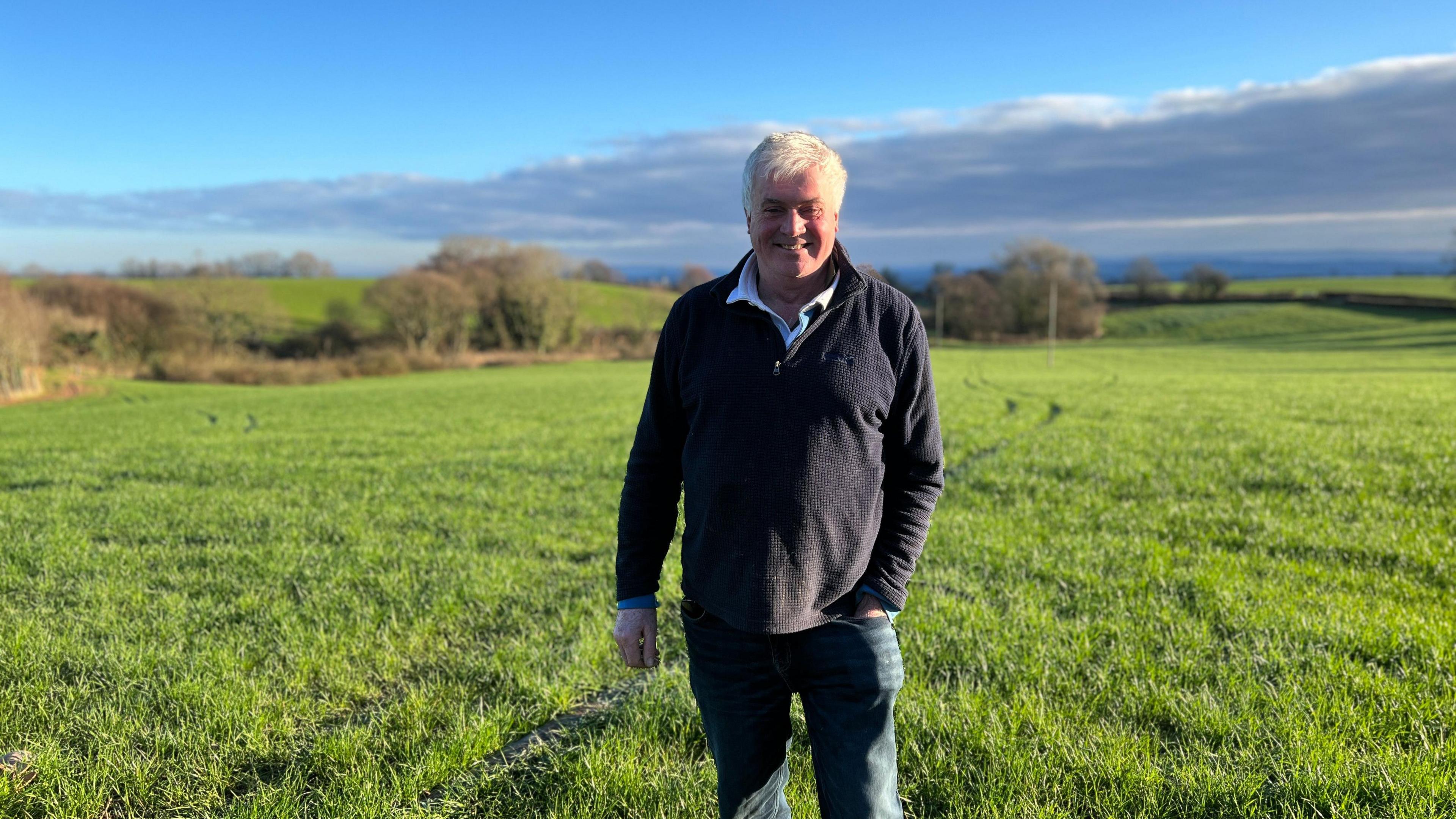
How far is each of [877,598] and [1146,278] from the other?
111 metres

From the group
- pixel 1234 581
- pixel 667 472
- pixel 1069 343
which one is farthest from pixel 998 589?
pixel 1069 343

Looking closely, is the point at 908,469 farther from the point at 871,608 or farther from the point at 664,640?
the point at 664,640

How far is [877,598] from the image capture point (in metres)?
2.52

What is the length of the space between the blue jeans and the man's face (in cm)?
112

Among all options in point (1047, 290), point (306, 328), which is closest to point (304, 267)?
point (306, 328)

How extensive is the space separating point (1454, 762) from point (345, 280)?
346ft

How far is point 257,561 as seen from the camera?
22.4 ft

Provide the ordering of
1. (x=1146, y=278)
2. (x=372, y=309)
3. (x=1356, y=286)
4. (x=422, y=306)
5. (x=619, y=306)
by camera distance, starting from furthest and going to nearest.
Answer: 1. (x=1356, y=286)
2. (x=1146, y=278)
3. (x=619, y=306)
4. (x=372, y=309)
5. (x=422, y=306)

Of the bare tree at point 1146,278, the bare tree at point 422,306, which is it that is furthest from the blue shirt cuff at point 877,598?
the bare tree at point 1146,278

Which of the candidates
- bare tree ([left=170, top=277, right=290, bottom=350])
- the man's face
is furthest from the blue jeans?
bare tree ([left=170, top=277, right=290, bottom=350])

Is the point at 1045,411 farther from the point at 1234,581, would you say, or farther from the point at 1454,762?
the point at 1454,762

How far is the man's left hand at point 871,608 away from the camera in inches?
99.0

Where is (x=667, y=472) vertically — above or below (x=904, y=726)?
above

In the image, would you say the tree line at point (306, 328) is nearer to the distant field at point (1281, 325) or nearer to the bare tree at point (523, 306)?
the bare tree at point (523, 306)
